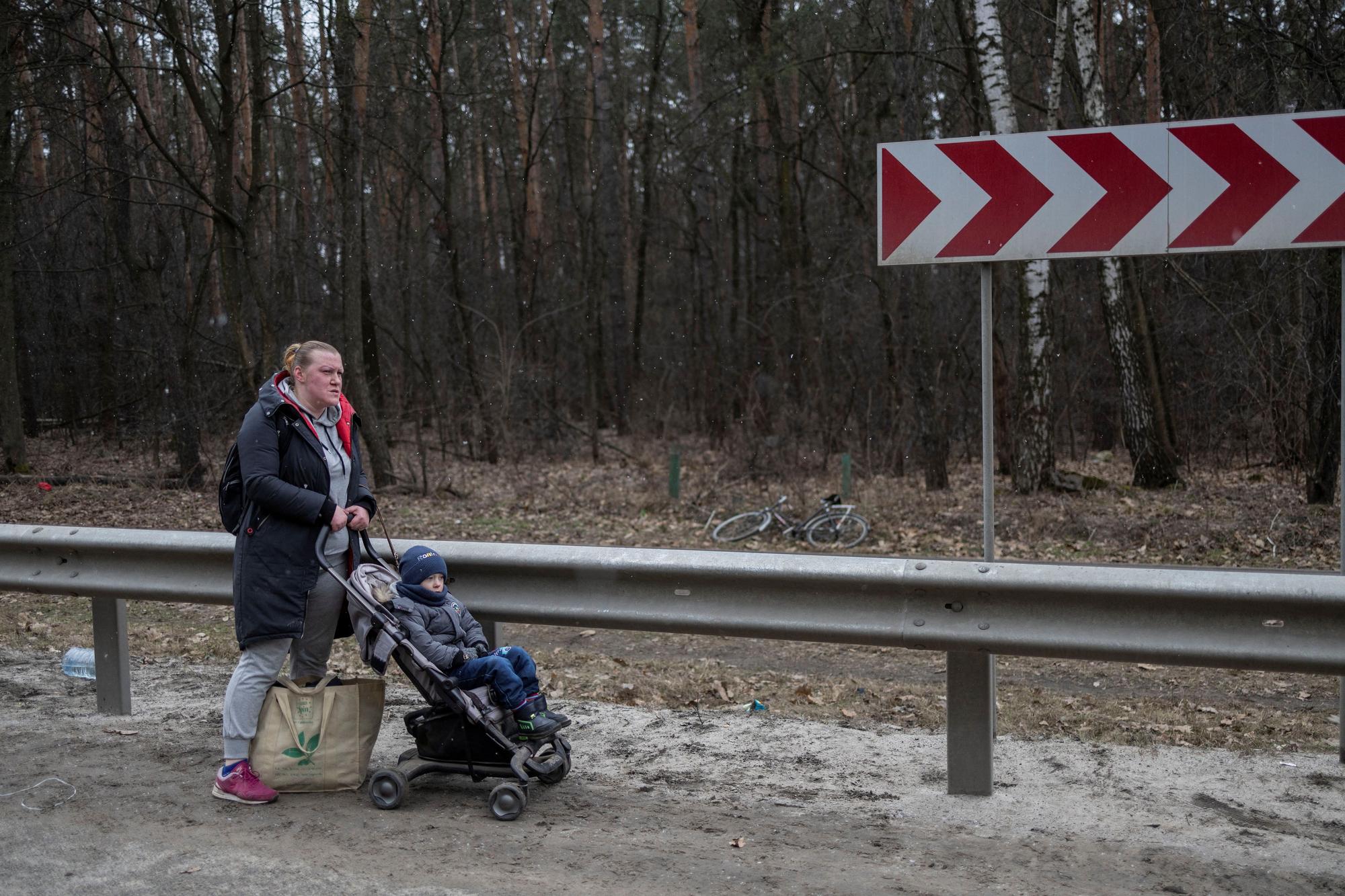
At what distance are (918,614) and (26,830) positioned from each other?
3.56 m

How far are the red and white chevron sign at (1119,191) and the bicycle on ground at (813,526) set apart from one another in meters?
7.95

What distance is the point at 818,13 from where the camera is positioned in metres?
23.4

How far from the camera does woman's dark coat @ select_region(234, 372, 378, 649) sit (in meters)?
4.96

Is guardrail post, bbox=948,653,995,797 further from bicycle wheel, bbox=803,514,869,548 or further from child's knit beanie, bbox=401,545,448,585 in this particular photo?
bicycle wheel, bbox=803,514,869,548

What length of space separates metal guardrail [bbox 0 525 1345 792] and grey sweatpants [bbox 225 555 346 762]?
0.46 metres

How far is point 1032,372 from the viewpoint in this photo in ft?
53.0

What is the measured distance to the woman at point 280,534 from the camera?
4957 mm

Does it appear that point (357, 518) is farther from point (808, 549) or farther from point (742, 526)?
point (742, 526)

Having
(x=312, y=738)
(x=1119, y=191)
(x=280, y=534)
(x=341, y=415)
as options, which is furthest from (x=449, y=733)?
(x=1119, y=191)

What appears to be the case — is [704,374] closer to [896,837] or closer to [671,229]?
[671,229]

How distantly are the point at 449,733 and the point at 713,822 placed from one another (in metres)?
1.12

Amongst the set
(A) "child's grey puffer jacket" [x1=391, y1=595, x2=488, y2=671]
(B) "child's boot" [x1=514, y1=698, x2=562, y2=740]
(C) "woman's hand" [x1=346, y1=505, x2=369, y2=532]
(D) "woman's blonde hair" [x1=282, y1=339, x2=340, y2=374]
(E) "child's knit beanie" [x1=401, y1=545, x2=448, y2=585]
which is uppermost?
(D) "woman's blonde hair" [x1=282, y1=339, x2=340, y2=374]

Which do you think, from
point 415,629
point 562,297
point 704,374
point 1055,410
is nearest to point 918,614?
point 415,629

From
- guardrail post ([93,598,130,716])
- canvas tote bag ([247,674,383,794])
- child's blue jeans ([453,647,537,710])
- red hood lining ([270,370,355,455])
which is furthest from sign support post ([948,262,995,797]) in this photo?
guardrail post ([93,598,130,716])
